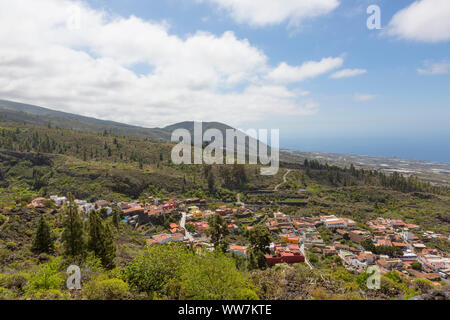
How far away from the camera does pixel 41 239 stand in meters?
17.9

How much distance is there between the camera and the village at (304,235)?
28266mm

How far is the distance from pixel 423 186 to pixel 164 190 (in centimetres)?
8222

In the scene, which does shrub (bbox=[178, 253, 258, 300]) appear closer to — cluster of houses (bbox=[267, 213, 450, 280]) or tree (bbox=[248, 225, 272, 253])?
tree (bbox=[248, 225, 272, 253])

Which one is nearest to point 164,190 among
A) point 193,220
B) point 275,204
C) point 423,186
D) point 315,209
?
point 193,220

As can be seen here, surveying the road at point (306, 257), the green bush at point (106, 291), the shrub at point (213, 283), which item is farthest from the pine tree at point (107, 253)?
the road at point (306, 257)

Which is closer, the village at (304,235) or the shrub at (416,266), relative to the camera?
the village at (304,235)

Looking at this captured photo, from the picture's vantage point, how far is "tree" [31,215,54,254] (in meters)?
17.8

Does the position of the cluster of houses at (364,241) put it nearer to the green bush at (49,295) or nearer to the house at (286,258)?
the house at (286,258)

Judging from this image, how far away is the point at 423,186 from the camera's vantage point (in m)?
74.3

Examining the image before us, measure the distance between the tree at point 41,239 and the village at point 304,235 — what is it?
1163 cm

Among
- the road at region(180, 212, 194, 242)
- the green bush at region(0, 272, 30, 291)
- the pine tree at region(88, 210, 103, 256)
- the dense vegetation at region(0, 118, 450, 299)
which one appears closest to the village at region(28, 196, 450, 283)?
the road at region(180, 212, 194, 242)

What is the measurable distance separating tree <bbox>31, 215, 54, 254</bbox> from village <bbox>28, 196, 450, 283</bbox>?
11.6 m

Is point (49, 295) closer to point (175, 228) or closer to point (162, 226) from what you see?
point (175, 228)
